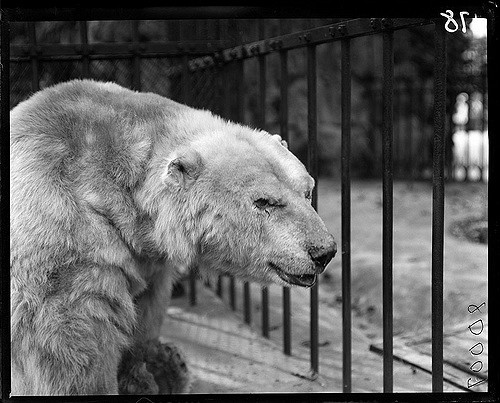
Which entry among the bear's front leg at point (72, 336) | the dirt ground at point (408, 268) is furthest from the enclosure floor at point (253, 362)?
the bear's front leg at point (72, 336)

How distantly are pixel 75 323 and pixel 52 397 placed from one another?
0.29 meters

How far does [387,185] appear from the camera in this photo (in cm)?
322

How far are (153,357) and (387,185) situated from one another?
140 cm

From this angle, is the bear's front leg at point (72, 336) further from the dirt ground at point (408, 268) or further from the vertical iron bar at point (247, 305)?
the dirt ground at point (408, 268)

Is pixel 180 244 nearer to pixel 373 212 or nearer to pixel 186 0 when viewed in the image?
pixel 186 0

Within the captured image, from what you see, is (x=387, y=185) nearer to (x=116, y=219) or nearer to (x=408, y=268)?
(x=116, y=219)

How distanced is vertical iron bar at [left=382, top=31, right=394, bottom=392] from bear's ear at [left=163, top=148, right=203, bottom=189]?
82 cm

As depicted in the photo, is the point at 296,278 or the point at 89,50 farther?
the point at 89,50

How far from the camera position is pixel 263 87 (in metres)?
4.50

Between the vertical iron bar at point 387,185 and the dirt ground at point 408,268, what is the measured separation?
1312mm

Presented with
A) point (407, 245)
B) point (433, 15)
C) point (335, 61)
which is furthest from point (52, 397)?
point (335, 61)

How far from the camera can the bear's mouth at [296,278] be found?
2888 mm

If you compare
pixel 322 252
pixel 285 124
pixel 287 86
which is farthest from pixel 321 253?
pixel 287 86

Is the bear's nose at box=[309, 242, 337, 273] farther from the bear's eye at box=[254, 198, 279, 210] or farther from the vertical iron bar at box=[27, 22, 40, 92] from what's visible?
the vertical iron bar at box=[27, 22, 40, 92]
